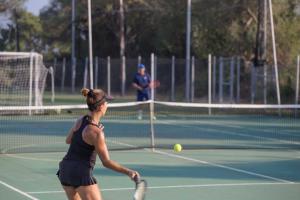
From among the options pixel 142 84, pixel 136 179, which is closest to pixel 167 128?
pixel 142 84

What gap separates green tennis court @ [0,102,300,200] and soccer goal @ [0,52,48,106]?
3.08ft

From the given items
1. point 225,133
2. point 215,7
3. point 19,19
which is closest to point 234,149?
point 225,133

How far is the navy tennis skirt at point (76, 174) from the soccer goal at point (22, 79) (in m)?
19.1

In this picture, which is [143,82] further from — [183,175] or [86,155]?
[86,155]

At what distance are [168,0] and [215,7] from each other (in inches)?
326

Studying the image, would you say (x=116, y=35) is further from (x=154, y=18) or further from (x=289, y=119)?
(x=289, y=119)

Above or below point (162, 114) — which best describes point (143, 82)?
above

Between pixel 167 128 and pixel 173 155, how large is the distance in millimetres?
6555

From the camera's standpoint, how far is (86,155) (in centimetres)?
729

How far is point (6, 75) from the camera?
30.2 metres

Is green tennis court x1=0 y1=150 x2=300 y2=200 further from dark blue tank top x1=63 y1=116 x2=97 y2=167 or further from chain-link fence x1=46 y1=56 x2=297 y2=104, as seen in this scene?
chain-link fence x1=46 y1=56 x2=297 y2=104

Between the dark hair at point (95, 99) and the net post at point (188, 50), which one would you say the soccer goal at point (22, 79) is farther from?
the dark hair at point (95, 99)

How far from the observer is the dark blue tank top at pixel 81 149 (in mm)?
7270

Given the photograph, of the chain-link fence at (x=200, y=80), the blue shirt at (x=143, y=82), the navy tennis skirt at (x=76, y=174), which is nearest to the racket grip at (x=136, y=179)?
the navy tennis skirt at (x=76, y=174)
